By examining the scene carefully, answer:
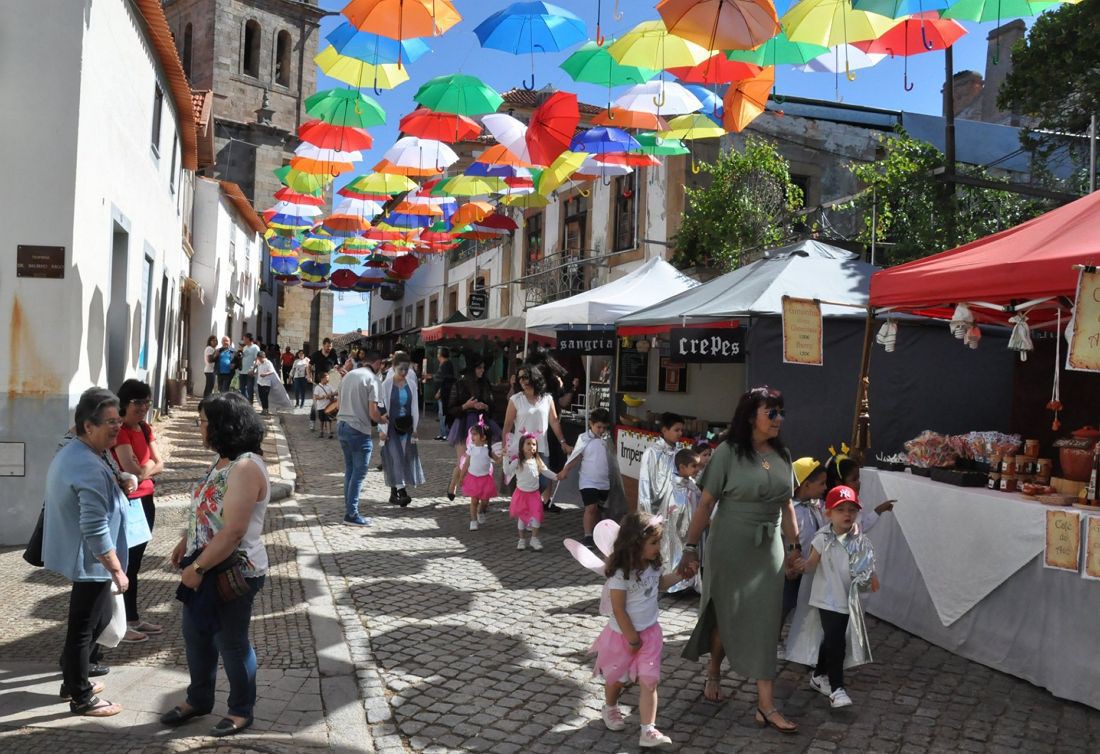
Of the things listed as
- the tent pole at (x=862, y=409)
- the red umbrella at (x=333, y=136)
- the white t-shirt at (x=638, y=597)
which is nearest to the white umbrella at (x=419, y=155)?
the red umbrella at (x=333, y=136)

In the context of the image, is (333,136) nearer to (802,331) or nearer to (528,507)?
(528,507)

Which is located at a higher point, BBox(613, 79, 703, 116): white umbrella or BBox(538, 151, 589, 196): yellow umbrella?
BBox(613, 79, 703, 116): white umbrella

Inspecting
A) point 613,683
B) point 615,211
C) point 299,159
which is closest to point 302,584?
point 613,683

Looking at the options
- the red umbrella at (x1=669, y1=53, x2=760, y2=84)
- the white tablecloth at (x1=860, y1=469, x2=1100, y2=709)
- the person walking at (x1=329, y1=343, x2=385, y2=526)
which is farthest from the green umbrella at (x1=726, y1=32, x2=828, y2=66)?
the person walking at (x1=329, y1=343, x2=385, y2=526)

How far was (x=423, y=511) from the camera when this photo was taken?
1040 cm

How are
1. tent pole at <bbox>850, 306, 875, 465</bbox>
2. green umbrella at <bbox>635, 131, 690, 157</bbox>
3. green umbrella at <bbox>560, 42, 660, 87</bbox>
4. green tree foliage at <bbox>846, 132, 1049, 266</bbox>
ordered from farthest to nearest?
green umbrella at <bbox>635, 131, 690, 157</bbox> < green tree foliage at <bbox>846, 132, 1049, 266</bbox> < green umbrella at <bbox>560, 42, 660, 87</bbox> < tent pole at <bbox>850, 306, 875, 465</bbox>

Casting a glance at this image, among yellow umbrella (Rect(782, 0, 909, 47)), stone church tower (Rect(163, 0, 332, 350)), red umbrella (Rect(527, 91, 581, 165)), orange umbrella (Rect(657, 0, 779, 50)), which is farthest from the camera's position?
stone church tower (Rect(163, 0, 332, 350))

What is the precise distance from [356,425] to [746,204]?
8678 millimetres

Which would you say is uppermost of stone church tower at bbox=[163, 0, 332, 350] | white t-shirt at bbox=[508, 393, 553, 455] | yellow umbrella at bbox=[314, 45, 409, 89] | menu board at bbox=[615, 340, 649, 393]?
stone church tower at bbox=[163, 0, 332, 350]

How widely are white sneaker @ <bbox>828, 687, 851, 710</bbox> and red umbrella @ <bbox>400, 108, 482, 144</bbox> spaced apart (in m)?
8.97

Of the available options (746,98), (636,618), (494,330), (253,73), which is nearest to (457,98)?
(746,98)

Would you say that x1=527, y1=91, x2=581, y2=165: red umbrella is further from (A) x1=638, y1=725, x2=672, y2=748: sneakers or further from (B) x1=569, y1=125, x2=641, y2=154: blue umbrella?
(A) x1=638, y1=725, x2=672, y2=748: sneakers

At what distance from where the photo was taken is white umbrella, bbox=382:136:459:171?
13.7m

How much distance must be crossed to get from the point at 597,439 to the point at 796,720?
4.16 meters
